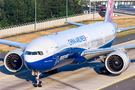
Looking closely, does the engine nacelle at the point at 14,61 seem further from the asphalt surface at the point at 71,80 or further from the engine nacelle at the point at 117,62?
the engine nacelle at the point at 117,62

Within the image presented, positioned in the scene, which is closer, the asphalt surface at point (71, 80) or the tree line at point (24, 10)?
the asphalt surface at point (71, 80)

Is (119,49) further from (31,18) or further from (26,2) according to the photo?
(26,2)

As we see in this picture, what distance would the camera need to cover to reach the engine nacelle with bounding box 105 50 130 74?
2998 cm

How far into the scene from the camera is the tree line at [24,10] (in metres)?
131

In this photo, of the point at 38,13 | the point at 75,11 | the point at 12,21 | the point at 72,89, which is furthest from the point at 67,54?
the point at 75,11

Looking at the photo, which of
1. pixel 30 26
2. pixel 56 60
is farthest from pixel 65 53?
pixel 30 26

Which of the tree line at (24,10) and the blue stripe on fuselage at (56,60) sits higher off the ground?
the tree line at (24,10)

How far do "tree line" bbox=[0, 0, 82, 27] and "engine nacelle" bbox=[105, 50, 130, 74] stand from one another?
92.3 m

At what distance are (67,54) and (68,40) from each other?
182 cm

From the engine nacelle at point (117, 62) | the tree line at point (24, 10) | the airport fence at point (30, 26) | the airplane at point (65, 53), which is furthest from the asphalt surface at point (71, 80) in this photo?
the tree line at point (24, 10)

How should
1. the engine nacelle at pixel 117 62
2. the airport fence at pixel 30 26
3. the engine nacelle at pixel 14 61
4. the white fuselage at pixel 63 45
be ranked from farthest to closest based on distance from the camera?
the airport fence at pixel 30 26
the engine nacelle at pixel 14 61
the engine nacelle at pixel 117 62
the white fuselage at pixel 63 45

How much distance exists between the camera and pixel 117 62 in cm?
3055

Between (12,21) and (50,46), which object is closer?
(50,46)

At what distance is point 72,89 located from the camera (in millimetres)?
28484
